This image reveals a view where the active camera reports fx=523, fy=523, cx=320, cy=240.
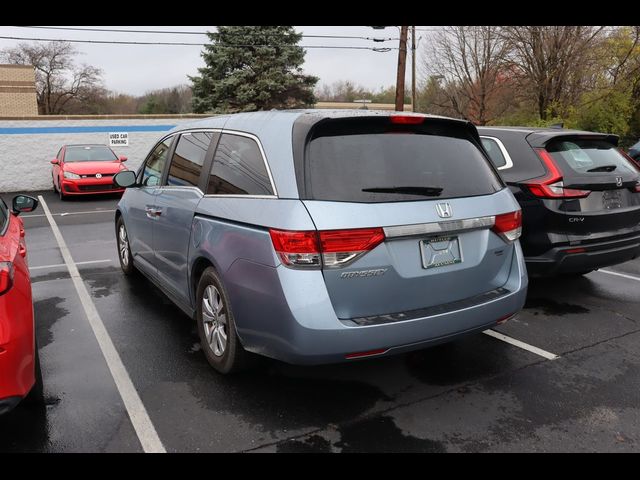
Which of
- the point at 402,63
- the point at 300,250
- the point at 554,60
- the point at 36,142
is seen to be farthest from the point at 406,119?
the point at 554,60

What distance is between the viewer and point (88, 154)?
15.0 metres

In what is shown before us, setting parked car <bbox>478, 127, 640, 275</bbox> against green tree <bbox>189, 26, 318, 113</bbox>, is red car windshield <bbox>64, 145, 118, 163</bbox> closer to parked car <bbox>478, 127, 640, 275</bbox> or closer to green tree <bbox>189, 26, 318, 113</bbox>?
parked car <bbox>478, 127, 640, 275</bbox>

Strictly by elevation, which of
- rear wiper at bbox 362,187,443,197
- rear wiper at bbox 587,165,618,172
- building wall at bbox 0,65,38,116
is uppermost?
building wall at bbox 0,65,38,116

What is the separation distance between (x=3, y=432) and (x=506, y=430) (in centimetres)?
285

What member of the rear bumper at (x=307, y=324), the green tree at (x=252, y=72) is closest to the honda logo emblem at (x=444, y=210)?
the rear bumper at (x=307, y=324)

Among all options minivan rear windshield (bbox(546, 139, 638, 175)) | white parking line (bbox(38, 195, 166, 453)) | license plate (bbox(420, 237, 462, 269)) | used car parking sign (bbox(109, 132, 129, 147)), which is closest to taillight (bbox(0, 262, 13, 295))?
white parking line (bbox(38, 195, 166, 453))

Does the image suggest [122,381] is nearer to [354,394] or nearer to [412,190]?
[354,394]

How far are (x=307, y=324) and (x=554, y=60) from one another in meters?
26.5

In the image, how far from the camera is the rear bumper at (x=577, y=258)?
4.72 metres

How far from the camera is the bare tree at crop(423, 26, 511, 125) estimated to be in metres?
30.7

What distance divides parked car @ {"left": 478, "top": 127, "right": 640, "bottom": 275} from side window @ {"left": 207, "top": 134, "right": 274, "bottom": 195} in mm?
2806

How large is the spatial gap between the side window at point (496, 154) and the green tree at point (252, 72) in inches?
1019
